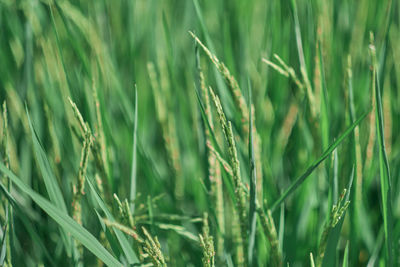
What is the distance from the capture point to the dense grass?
0.48 meters

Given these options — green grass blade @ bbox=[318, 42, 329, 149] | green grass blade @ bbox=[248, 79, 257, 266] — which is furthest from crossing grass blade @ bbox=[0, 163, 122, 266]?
green grass blade @ bbox=[318, 42, 329, 149]

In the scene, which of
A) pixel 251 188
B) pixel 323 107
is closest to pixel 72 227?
pixel 251 188

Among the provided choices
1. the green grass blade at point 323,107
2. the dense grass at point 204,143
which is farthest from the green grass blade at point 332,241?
the green grass blade at point 323,107

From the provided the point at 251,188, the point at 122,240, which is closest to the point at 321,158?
the point at 251,188

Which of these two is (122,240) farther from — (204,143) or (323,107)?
(323,107)

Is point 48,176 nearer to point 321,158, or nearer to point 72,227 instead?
point 72,227

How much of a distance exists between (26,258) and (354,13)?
0.78m

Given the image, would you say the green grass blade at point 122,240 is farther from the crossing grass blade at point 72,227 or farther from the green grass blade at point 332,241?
the green grass blade at point 332,241

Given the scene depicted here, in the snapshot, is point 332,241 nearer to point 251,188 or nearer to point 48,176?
point 251,188

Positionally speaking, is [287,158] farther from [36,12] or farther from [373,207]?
[36,12]

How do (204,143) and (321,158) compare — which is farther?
(204,143)

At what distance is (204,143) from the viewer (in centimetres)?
58

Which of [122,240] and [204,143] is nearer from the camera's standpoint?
[122,240]

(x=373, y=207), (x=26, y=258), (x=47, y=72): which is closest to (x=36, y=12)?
(x=47, y=72)
